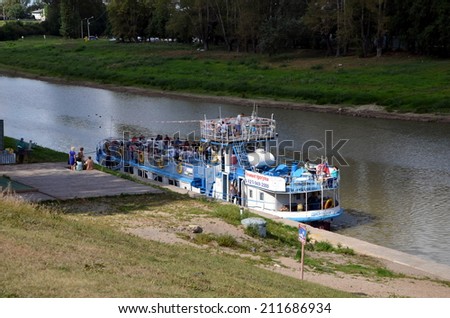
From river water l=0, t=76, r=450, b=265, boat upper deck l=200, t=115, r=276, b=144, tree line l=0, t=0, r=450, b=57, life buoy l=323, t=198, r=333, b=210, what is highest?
tree line l=0, t=0, r=450, b=57

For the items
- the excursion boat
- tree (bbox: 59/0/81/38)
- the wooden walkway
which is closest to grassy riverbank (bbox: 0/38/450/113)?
tree (bbox: 59/0/81/38)

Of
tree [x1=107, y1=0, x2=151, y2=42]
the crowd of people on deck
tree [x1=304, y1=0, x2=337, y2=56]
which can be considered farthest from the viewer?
tree [x1=107, y1=0, x2=151, y2=42]

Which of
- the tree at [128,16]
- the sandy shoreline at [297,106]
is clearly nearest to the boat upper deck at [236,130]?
the sandy shoreline at [297,106]

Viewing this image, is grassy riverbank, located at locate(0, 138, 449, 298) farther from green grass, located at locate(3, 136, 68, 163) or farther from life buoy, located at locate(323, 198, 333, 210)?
green grass, located at locate(3, 136, 68, 163)

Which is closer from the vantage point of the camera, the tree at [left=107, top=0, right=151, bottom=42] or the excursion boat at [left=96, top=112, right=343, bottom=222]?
the excursion boat at [left=96, top=112, right=343, bottom=222]

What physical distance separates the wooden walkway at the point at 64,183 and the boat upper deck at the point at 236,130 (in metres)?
3.36

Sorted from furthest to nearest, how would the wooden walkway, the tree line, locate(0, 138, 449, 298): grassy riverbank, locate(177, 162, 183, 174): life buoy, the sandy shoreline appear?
the tree line < the sandy shoreline < locate(177, 162, 183, 174): life buoy < the wooden walkway < locate(0, 138, 449, 298): grassy riverbank

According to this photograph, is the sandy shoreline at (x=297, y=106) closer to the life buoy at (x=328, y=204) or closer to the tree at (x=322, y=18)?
the tree at (x=322, y=18)

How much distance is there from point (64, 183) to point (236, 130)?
6935 millimetres

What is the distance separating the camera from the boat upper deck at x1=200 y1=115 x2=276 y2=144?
113 ft

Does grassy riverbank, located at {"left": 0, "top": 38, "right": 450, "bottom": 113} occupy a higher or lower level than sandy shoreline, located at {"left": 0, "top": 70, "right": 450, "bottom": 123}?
higher

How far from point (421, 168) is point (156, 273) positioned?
27.3 metres

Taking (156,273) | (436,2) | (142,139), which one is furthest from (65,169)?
(436,2)

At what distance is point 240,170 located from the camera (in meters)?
34.3
